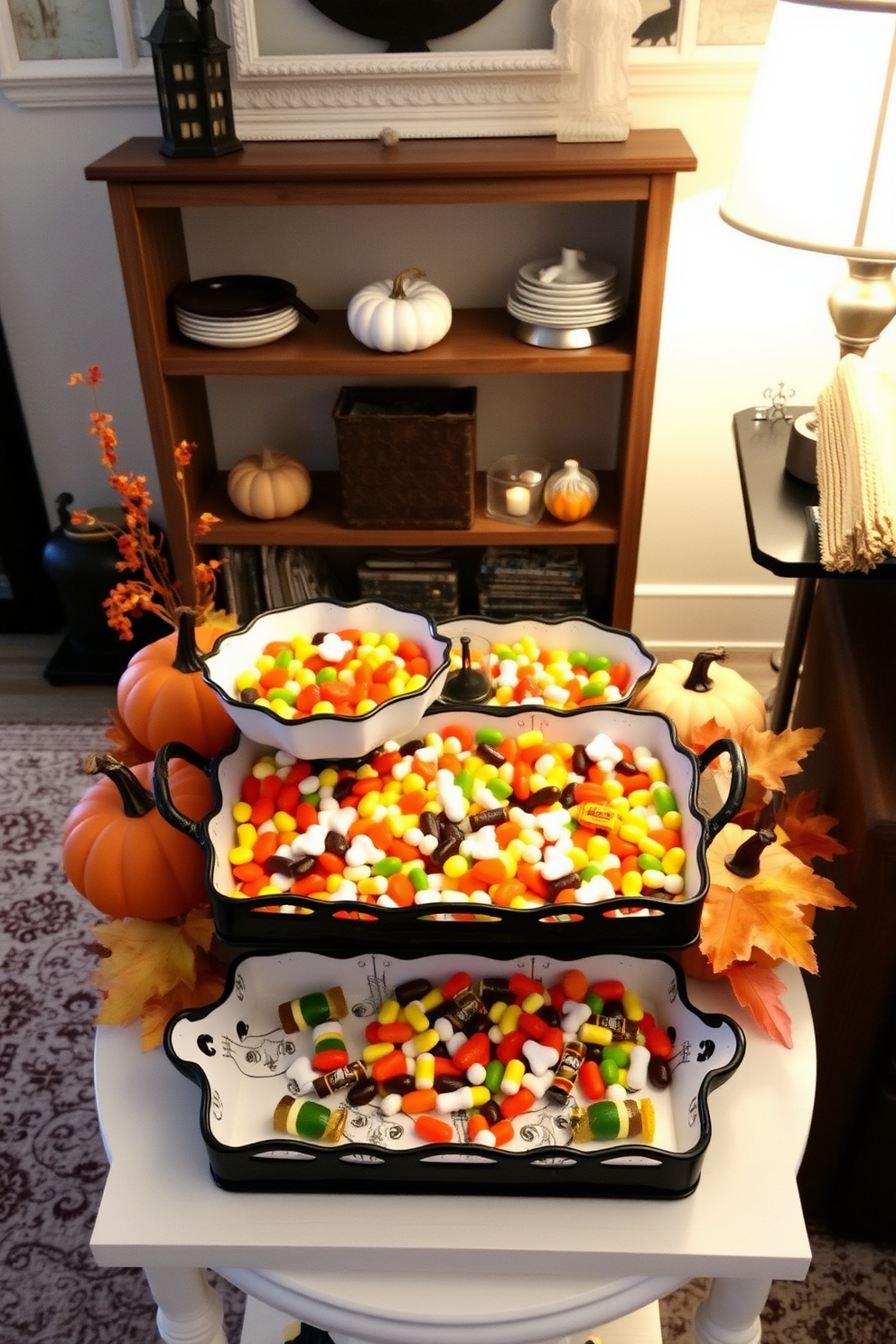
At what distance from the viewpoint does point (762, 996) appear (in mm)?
1137

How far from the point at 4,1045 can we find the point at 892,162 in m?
1.88

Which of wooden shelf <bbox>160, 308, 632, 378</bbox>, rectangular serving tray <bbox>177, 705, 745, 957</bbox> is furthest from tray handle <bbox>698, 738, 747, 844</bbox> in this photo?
wooden shelf <bbox>160, 308, 632, 378</bbox>

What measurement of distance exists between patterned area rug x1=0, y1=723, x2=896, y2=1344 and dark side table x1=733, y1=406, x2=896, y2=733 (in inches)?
34.2

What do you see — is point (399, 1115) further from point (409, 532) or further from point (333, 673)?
point (409, 532)

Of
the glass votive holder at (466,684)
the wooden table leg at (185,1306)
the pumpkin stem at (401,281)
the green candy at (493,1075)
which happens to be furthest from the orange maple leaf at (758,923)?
the pumpkin stem at (401,281)

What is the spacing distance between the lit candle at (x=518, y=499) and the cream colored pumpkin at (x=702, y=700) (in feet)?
3.33

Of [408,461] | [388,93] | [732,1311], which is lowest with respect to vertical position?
[732,1311]

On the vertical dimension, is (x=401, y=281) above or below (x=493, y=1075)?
above

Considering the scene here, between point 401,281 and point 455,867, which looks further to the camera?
point 401,281

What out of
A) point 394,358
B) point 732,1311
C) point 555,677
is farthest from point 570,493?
point 732,1311

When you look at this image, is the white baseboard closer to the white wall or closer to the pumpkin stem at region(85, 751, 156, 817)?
the white wall

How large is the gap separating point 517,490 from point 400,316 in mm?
445

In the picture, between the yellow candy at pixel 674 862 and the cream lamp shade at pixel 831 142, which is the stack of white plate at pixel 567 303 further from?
the yellow candy at pixel 674 862

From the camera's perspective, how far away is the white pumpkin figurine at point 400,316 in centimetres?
215
